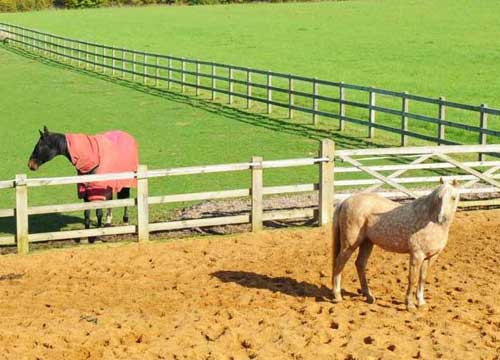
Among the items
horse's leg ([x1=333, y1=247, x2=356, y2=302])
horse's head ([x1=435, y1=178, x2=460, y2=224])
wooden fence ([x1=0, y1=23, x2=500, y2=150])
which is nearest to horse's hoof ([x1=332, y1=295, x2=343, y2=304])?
horse's leg ([x1=333, y1=247, x2=356, y2=302])

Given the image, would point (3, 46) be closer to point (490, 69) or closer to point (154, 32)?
point (154, 32)

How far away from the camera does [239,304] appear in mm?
8992

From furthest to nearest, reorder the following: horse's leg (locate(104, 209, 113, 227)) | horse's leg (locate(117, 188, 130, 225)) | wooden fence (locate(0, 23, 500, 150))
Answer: wooden fence (locate(0, 23, 500, 150)), horse's leg (locate(117, 188, 130, 225)), horse's leg (locate(104, 209, 113, 227))

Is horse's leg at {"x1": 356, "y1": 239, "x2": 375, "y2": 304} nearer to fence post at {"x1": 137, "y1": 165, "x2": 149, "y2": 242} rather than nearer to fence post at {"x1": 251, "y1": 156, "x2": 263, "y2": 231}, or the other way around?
fence post at {"x1": 251, "y1": 156, "x2": 263, "y2": 231}

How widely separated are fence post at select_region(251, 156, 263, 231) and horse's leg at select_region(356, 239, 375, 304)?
3266mm

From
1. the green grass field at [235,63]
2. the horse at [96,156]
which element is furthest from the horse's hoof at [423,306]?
the green grass field at [235,63]

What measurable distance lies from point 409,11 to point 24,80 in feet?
131

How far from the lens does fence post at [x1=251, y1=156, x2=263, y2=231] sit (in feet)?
40.1

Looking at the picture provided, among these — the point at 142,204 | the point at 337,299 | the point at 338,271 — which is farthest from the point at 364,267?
the point at 142,204

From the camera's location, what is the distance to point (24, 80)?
1481 inches

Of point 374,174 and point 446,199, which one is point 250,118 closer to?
point 374,174

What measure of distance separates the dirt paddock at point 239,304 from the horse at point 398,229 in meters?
0.37

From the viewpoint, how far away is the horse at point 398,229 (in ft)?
28.0

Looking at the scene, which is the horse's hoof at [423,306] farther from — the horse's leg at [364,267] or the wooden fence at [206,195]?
the wooden fence at [206,195]
